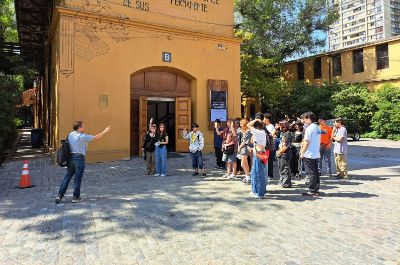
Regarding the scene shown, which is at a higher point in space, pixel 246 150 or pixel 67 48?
pixel 67 48

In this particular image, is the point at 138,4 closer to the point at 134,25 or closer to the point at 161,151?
the point at 134,25

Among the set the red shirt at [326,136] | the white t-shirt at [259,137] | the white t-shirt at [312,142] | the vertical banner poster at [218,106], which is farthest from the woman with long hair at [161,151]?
the vertical banner poster at [218,106]

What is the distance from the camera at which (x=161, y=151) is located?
9.53 m

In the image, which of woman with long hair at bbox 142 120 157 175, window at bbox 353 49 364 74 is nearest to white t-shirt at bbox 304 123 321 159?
woman with long hair at bbox 142 120 157 175

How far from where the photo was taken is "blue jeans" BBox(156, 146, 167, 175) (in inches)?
375

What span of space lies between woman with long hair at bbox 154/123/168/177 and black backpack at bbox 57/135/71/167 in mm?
3342

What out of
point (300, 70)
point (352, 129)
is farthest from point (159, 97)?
point (300, 70)

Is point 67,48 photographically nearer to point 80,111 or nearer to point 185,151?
point 80,111

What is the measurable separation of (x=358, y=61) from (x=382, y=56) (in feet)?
6.20

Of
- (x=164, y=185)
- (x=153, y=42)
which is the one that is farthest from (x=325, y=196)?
(x=153, y=42)

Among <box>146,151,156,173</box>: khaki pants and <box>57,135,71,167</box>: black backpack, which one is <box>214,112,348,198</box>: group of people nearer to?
<box>146,151,156,173</box>: khaki pants

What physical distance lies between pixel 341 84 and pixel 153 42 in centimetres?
1860

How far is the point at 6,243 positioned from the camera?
177 inches

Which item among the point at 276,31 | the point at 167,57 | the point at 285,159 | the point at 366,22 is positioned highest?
the point at 366,22
